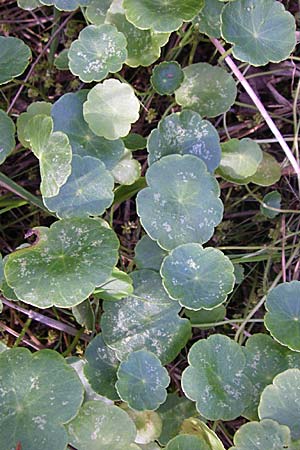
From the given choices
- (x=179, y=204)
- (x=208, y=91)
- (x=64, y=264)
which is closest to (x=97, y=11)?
(x=208, y=91)

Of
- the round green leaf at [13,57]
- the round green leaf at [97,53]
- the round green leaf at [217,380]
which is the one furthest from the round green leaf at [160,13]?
the round green leaf at [217,380]

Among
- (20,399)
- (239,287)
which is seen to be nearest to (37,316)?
(20,399)

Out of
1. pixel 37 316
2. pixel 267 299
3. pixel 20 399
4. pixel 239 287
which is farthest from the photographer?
pixel 239 287

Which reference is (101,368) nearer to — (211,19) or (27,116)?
(27,116)

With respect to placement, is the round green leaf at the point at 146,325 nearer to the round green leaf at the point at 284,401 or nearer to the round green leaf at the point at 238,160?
the round green leaf at the point at 284,401

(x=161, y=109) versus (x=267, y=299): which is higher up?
(x=161, y=109)

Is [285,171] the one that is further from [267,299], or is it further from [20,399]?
[20,399]
